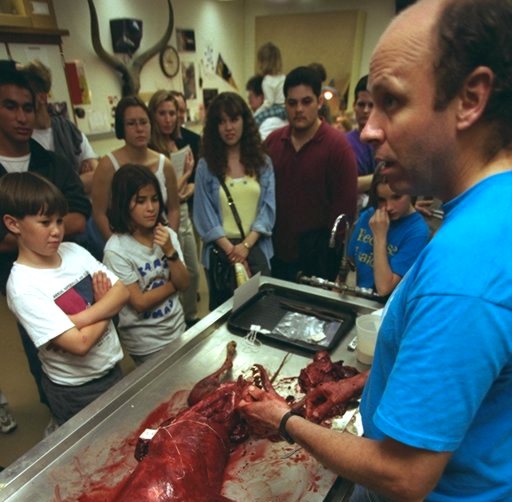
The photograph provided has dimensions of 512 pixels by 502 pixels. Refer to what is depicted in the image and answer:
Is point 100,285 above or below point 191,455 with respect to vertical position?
above

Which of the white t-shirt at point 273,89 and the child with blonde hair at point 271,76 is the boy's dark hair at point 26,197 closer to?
the child with blonde hair at point 271,76

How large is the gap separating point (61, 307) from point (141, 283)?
0.45 metres

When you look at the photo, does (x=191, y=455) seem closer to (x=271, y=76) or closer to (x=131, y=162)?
(x=131, y=162)

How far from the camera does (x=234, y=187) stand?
249 centimetres

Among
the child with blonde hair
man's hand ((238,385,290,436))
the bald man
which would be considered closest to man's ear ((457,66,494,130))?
the bald man

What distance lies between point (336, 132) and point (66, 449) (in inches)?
88.2

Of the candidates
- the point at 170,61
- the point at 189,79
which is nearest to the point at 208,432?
the point at 170,61

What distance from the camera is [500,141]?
60 centimetres

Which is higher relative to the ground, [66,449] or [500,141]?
[500,141]

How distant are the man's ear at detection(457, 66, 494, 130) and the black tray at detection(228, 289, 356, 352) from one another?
1.10m

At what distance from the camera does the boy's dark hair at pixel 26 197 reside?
150 cm

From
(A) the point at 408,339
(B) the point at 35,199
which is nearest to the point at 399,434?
(A) the point at 408,339

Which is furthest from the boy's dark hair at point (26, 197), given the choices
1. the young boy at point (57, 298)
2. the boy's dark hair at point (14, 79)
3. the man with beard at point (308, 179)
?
the man with beard at point (308, 179)

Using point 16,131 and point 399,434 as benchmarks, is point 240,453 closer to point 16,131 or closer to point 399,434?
point 399,434
